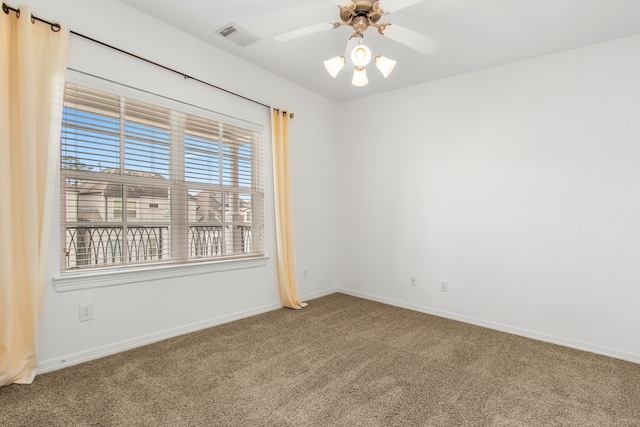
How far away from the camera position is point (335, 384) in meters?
2.15

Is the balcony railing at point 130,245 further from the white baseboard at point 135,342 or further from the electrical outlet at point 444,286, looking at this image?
the electrical outlet at point 444,286

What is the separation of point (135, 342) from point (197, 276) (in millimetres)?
705

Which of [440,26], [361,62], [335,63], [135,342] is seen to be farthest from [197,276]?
[440,26]

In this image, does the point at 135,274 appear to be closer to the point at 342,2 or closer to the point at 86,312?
the point at 86,312

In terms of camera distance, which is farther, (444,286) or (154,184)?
(444,286)

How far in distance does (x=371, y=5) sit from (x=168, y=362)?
109 inches

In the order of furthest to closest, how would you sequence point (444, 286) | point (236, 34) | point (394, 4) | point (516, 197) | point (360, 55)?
point (444, 286) < point (516, 197) < point (236, 34) < point (360, 55) < point (394, 4)

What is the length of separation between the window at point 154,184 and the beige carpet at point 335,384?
2.68ft

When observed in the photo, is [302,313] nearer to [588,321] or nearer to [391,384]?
[391,384]

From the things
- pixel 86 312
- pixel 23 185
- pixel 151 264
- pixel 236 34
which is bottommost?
pixel 86 312

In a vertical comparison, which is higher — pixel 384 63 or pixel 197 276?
pixel 384 63

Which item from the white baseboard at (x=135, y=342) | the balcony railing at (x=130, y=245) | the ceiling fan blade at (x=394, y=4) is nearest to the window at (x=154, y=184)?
the balcony railing at (x=130, y=245)

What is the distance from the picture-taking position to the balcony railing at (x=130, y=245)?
2.43 m

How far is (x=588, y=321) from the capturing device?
285 centimetres
